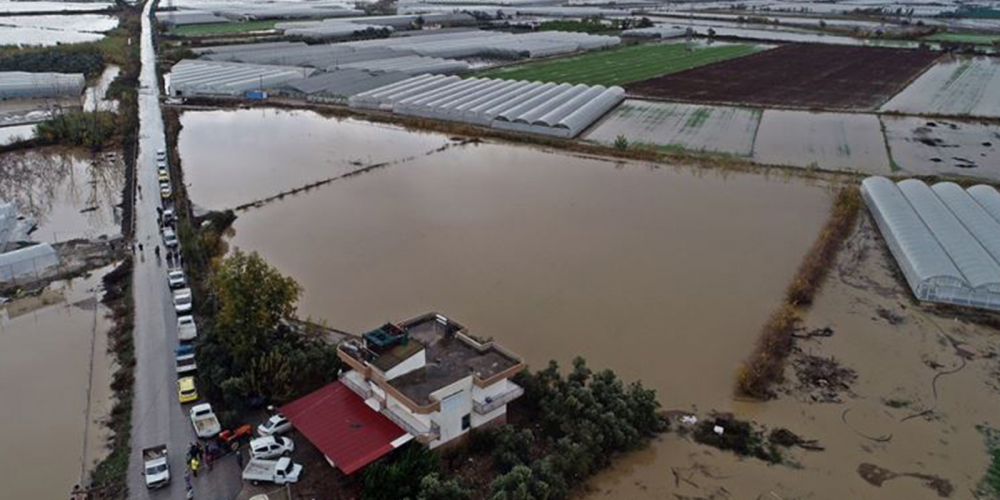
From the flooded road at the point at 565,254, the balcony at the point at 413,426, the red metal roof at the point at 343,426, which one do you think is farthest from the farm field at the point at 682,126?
the balcony at the point at 413,426

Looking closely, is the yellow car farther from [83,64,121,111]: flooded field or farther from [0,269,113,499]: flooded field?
[83,64,121,111]: flooded field

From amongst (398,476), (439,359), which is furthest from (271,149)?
(398,476)

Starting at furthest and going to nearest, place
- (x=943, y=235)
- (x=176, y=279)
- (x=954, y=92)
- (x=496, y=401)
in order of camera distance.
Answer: (x=954, y=92), (x=943, y=235), (x=176, y=279), (x=496, y=401)

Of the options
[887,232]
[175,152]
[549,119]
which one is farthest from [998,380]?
[175,152]

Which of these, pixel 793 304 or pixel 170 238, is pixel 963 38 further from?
pixel 170 238

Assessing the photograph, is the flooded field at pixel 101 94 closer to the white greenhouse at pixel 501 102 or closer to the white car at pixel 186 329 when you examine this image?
the white greenhouse at pixel 501 102

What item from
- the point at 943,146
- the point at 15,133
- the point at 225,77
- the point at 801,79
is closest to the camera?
the point at 943,146

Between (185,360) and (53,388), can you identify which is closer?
(53,388)
